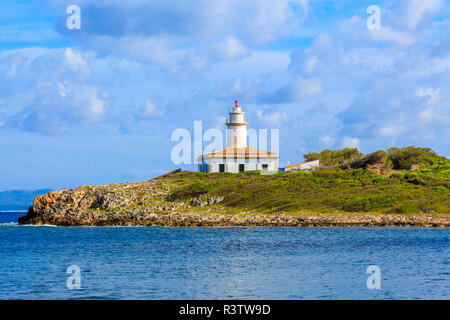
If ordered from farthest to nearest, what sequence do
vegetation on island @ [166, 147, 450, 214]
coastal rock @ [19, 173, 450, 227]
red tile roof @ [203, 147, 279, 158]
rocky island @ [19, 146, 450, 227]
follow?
red tile roof @ [203, 147, 279, 158]
vegetation on island @ [166, 147, 450, 214]
rocky island @ [19, 146, 450, 227]
coastal rock @ [19, 173, 450, 227]

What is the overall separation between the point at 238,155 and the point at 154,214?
17762 millimetres

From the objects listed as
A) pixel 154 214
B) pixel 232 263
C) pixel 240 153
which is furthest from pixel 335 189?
pixel 232 263

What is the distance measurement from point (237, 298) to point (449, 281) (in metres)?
9.42

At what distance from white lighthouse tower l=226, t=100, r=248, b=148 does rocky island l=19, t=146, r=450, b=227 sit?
516 cm

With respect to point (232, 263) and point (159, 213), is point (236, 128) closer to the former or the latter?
point (159, 213)

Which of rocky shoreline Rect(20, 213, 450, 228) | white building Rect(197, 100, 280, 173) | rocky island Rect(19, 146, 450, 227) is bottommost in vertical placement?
rocky shoreline Rect(20, 213, 450, 228)

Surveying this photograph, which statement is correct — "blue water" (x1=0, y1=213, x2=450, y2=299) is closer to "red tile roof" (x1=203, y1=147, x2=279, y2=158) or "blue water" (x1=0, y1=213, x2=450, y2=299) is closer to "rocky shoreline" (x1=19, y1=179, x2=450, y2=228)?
"rocky shoreline" (x1=19, y1=179, x2=450, y2=228)

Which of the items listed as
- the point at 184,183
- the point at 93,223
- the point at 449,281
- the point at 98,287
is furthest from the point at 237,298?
the point at 184,183

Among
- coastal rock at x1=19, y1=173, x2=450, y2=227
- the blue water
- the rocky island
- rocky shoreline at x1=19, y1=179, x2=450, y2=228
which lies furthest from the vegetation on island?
the blue water

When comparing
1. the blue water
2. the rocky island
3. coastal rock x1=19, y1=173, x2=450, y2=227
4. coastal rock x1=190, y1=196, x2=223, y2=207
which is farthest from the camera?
coastal rock x1=190, y1=196, x2=223, y2=207

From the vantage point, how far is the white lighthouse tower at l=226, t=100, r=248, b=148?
2997 inches

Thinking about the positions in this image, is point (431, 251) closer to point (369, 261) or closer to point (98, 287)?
point (369, 261)

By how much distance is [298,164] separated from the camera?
8081cm
